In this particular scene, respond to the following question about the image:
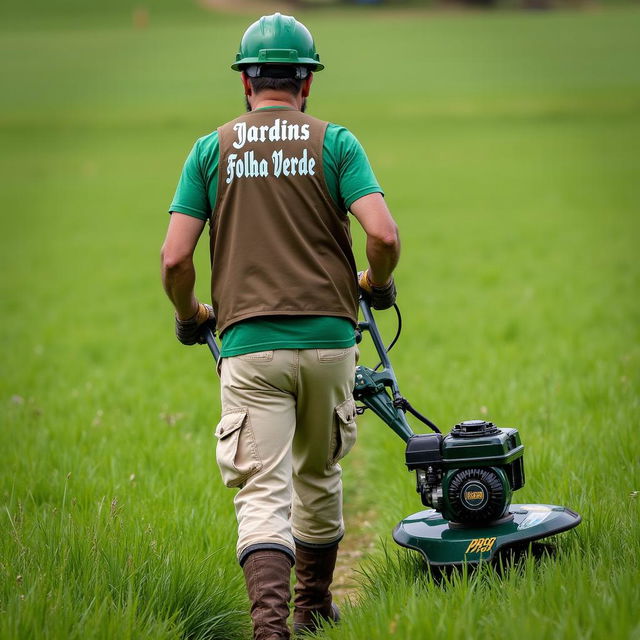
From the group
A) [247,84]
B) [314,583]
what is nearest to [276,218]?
[247,84]

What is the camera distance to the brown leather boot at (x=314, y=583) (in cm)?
464

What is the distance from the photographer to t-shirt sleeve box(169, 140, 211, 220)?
420 centimetres

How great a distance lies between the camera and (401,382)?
9.00 metres

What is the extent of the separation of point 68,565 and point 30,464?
211 centimetres

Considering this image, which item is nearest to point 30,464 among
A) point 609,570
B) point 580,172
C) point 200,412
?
point 200,412

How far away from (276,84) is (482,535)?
1943 millimetres

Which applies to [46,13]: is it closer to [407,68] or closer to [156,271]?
[407,68]

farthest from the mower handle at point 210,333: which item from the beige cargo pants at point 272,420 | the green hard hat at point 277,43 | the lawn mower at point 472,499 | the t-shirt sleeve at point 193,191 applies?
the green hard hat at point 277,43

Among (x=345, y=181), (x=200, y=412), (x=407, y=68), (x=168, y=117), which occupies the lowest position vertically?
(x=200, y=412)

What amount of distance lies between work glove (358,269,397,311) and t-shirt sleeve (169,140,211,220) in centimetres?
73

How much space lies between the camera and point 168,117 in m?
47.5

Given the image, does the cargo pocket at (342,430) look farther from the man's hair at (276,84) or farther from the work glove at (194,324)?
the man's hair at (276,84)

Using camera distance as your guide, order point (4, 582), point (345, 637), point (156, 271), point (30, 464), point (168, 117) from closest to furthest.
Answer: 1. point (345, 637)
2. point (4, 582)
3. point (30, 464)
4. point (156, 271)
5. point (168, 117)

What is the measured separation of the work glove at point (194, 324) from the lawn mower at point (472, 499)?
980 millimetres
